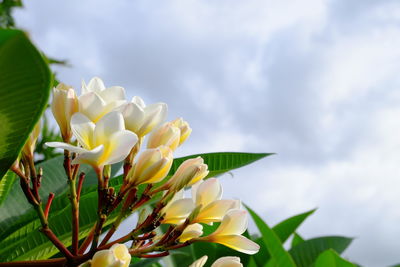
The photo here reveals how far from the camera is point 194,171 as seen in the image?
66cm

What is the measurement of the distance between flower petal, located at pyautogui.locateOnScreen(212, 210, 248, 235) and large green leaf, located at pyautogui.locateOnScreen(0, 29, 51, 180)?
284mm

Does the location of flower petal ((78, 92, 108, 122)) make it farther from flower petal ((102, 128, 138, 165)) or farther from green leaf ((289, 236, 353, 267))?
green leaf ((289, 236, 353, 267))

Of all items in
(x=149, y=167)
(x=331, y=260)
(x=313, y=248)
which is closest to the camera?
(x=149, y=167)

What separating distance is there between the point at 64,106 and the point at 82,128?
7 cm

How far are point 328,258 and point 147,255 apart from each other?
2.79ft

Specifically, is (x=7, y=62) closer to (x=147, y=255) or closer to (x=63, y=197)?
(x=147, y=255)

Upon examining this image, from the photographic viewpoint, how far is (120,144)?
1.94 ft

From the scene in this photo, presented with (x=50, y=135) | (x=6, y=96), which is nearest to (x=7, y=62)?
(x=6, y=96)

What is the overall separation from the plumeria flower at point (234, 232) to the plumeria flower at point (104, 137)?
0.60ft

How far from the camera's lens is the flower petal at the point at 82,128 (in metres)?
0.60

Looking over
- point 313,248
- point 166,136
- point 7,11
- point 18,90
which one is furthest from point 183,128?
point 7,11

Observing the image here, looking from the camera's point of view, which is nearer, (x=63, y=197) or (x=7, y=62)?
(x=7, y=62)

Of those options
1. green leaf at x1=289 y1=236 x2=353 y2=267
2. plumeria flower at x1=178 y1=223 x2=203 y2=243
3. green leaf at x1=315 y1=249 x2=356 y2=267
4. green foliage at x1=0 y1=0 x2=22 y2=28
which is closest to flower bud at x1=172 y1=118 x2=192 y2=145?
plumeria flower at x1=178 y1=223 x2=203 y2=243

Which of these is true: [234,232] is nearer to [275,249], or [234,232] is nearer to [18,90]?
[18,90]
